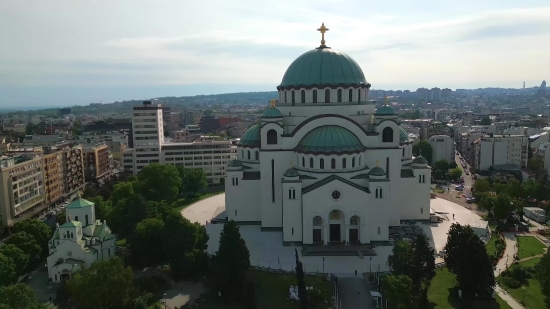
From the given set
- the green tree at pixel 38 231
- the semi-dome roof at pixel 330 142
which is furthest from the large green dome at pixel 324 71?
the green tree at pixel 38 231

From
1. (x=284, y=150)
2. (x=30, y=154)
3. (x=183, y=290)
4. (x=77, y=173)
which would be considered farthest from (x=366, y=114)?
(x=77, y=173)

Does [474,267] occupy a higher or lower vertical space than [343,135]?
lower

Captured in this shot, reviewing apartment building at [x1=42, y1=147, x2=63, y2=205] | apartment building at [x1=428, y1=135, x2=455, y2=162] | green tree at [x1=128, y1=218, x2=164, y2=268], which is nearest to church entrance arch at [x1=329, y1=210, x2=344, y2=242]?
green tree at [x1=128, y1=218, x2=164, y2=268]

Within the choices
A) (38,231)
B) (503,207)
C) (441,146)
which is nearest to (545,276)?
(503,207)

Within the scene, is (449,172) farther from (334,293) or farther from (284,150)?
(334,293)

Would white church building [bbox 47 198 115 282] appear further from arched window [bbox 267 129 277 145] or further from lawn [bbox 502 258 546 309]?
lawn [bbox 502 258 546 309]

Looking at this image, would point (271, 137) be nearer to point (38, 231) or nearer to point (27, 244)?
point (38, 231)

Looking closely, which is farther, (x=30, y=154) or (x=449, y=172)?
(x=449, y=172)
